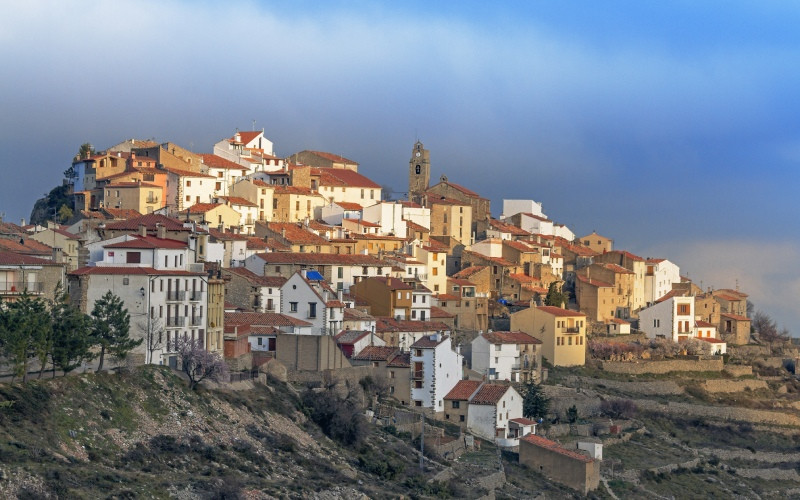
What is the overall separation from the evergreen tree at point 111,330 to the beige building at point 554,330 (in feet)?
114

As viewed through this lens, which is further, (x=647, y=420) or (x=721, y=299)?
(x=721, y=299)

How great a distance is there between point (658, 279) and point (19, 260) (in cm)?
6041

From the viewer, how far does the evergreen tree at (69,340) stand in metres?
52.4

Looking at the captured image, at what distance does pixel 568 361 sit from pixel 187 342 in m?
33.6

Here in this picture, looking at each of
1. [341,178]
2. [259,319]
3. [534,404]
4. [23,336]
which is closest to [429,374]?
[534,404]

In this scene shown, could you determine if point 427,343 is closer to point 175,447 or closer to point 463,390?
point 463,390

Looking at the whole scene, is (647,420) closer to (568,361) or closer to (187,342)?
(568,361)

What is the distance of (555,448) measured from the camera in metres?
67.6

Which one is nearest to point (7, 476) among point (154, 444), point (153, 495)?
point (153, 495)

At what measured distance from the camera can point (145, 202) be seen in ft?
314

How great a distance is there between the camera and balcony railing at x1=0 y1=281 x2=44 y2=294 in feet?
191

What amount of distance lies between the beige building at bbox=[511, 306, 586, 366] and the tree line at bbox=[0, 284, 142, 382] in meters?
34.3

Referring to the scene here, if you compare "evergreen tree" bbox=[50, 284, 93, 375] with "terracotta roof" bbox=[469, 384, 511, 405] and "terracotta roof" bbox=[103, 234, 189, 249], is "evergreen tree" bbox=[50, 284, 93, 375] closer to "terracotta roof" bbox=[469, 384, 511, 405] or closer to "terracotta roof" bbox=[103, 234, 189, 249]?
"terracotta roof" bbox=[103, 234, 189, 249]

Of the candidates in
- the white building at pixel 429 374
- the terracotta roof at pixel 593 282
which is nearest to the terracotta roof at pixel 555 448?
the white building at pixel 429 374
